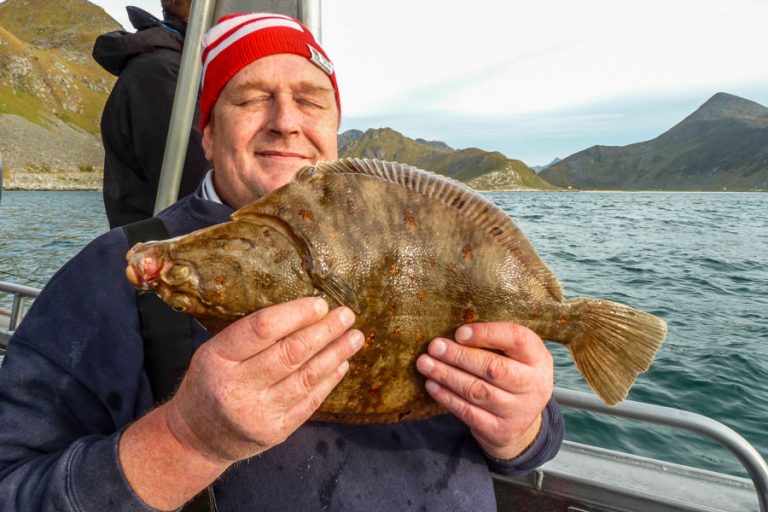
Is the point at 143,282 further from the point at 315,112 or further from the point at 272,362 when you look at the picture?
the point at 315,112

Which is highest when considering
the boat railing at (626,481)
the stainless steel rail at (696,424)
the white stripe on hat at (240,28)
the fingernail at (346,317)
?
the white stripe on hat at (240,28)

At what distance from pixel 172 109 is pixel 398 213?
285 centimetres

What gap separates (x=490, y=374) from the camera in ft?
6.11

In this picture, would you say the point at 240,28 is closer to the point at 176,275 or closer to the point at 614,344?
the point at 176,275

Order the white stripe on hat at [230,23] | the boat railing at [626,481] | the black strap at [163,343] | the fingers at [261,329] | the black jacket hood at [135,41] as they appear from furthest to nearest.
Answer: the black jacket hood at [135,41] < the boat railing at [626,481] < the white stripe on hat at [230,23] < the black strap at [163,343] < the fingers at [261,329]

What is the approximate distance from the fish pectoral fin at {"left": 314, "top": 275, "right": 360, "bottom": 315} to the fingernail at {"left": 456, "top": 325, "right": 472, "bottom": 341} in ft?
1.32

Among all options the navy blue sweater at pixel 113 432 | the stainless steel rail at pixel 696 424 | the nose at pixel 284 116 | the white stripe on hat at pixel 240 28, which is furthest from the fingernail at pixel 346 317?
Answer: the stainless steel rail at pixel 696 424

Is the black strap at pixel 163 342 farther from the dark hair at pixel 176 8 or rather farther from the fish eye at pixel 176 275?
the dark hair at pixel 176 8

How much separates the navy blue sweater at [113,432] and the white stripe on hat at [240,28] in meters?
1.07

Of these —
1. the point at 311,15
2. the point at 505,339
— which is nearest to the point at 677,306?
the point at 311,15

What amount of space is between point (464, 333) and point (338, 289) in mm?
485

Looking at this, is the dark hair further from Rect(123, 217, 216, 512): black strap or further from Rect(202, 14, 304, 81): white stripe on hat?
Rect(123, 217, 216, 512): black strap

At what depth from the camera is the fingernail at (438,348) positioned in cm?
183

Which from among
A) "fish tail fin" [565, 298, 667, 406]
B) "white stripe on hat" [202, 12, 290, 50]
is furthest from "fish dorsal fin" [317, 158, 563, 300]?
"white stripe on hat" [202, 12, 290, 50]
